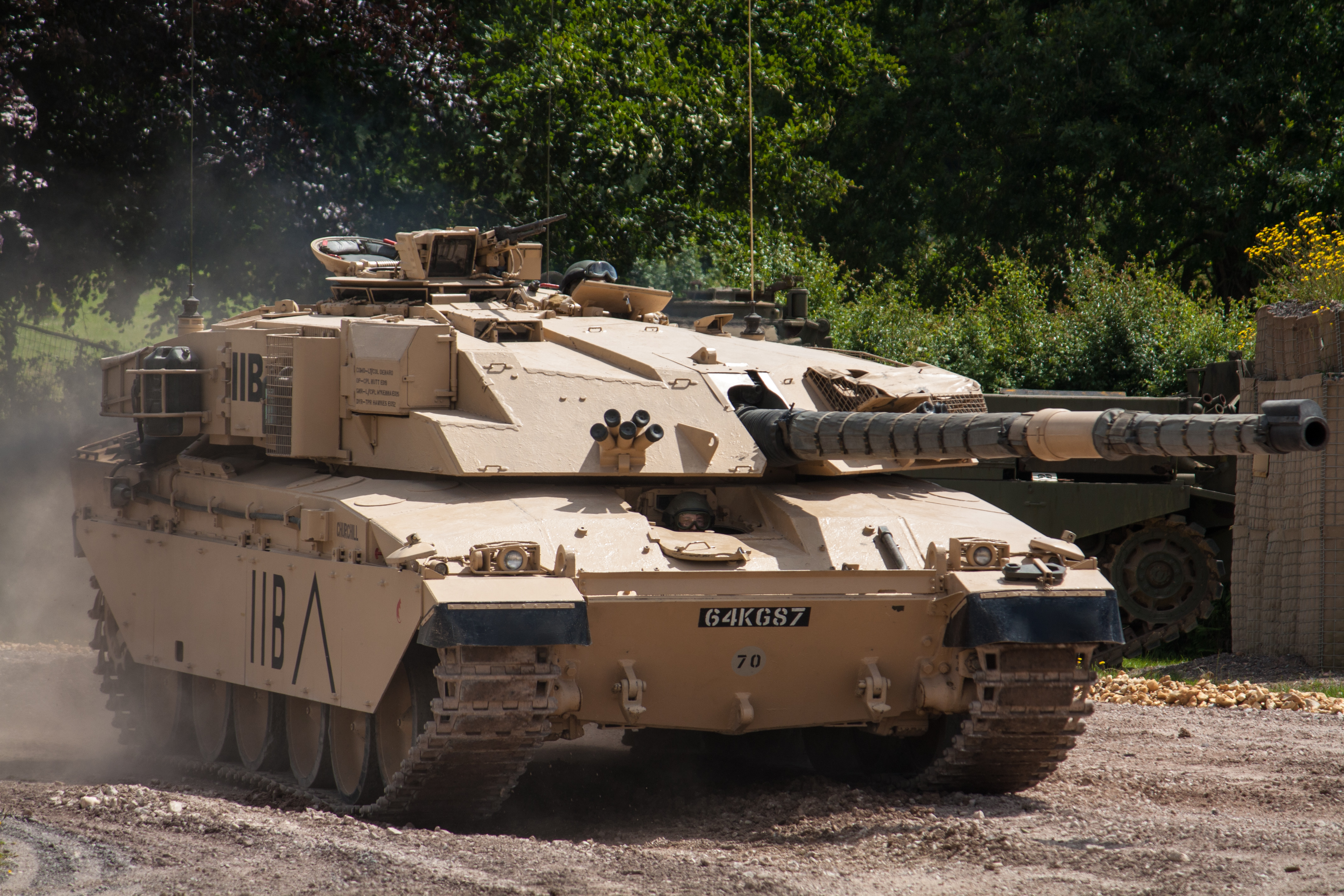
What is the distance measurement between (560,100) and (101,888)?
15210mm

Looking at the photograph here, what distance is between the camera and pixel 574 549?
25.6 ft

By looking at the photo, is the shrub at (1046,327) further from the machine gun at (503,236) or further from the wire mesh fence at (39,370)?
the wire mesh fence at (39,370)

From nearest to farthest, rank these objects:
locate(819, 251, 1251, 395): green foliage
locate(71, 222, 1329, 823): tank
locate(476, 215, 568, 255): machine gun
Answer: locate(71, 222, 1329, 823): tank < locate(476, 215, 568, 255): machine gun < locate(819, 251, 1251, 395): green foliage

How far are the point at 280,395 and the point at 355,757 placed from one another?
85.4 inches

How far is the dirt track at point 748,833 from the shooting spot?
650cm

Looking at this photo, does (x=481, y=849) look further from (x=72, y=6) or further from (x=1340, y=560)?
(x=72, y=6)

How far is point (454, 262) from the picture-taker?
11070 millimetres

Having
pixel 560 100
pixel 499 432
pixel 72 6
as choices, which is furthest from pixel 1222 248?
pixel 499 432

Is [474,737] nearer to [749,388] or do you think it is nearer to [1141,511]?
[749,388]

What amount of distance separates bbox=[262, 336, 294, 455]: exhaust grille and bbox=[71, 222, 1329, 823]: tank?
3 centimetres

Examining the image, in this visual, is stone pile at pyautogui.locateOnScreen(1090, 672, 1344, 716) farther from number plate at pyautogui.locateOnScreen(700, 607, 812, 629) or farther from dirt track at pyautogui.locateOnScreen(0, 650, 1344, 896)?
number plate at pyautogui.locateOnScreen(700, 607, 812, 629)

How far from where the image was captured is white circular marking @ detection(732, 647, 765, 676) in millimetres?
7965

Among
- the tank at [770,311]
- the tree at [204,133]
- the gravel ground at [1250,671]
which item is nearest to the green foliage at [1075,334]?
the tank at [770,311]

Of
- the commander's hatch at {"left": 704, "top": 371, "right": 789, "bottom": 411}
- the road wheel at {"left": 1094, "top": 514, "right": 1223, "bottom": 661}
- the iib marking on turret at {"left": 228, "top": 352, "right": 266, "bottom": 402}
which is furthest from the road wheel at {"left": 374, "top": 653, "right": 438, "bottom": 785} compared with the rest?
the road wheel at {"left": 1094, "top": 514, "right": 1223, "bottom": 661}
